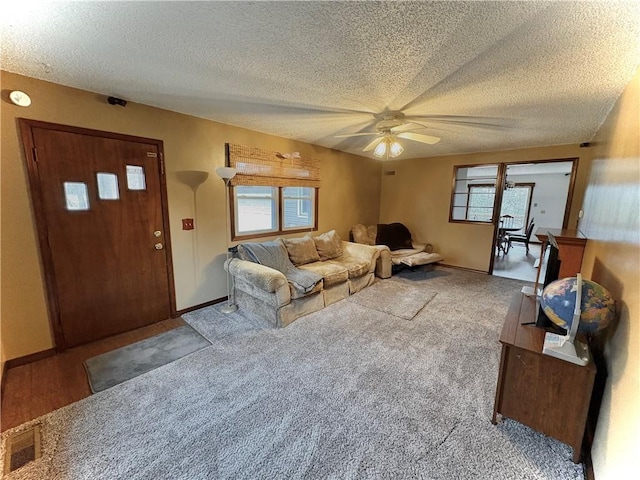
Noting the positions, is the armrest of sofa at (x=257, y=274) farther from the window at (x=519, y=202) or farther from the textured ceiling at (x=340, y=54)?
the window at (x=519, y=202)

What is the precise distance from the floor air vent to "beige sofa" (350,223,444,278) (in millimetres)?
4035

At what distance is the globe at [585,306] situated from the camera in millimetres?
1354

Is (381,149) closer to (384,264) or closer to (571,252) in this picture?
(384,264)

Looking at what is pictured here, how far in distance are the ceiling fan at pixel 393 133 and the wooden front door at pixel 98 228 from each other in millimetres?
2454

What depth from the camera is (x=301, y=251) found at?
375cm

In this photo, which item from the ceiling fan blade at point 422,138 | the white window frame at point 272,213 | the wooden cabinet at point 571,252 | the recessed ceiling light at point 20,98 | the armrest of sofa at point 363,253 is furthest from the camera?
the armrest of sofa at point 363,253

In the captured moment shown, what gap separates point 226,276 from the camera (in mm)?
3580

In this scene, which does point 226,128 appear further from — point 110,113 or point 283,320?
point 283,320

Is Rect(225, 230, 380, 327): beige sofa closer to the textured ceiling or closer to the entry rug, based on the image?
the entry rug

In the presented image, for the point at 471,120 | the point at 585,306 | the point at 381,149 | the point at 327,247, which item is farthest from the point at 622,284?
the point at 327,247

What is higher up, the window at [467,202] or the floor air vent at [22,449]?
the window at [467,202]

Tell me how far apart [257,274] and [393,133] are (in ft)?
7.56

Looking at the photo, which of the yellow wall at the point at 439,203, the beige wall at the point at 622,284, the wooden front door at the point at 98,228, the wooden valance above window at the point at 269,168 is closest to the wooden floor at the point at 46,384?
the wooden front door at the point at 98,228

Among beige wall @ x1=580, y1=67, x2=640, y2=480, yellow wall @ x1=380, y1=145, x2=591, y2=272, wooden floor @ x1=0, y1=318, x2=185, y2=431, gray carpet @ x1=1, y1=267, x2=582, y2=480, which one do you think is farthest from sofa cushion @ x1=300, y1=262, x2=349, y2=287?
yellow wall @ x1=380, y1=145, x2=591, y2=272
